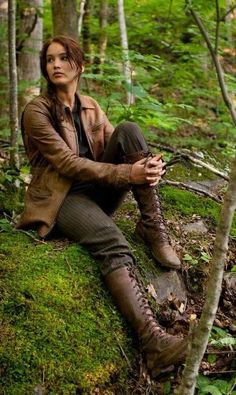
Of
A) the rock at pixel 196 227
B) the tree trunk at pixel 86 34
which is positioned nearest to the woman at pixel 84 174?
the rock at pixel 196 227

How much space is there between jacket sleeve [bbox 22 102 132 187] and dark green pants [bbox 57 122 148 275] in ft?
0.58

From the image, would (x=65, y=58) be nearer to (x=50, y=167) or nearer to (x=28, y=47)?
(x=50, y=167)

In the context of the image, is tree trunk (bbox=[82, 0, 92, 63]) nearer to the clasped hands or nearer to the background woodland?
the background woodland

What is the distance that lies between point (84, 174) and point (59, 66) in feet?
2.37

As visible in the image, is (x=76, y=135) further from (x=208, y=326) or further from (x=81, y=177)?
(x=208, y=326)

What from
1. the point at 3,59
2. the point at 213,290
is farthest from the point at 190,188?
the point at 3,59

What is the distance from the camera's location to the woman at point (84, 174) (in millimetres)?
3164

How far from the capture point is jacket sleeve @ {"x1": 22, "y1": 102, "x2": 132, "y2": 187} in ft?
10.7

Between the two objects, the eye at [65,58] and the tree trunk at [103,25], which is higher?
the eye at [65,58]

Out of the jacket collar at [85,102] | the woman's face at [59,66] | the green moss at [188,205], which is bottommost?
the green moss at [188,205]

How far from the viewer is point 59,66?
3.39 metres

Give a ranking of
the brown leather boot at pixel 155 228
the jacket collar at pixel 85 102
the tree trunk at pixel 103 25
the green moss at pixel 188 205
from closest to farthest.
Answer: the brown leather boot at pixel 155 228
the jacket collar at pixel 85 102
the green moss at pixel 188 205
the tree trunk at pixel 103 25

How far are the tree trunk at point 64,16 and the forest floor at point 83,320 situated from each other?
2.19m

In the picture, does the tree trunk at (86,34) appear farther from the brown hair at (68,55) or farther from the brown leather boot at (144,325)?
the brown leather boot at (144,325)
